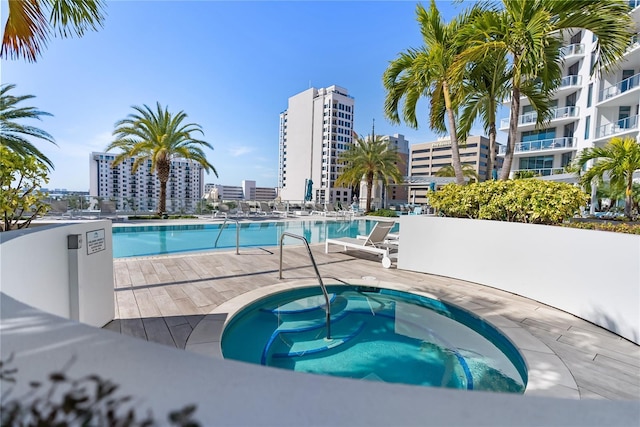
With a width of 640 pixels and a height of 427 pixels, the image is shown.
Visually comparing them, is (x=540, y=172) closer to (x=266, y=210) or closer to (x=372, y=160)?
(x=372, y=160)

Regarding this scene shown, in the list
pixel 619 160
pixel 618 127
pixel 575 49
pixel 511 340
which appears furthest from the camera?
pixel 575 49

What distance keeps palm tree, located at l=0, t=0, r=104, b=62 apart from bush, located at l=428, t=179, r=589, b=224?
630 cm

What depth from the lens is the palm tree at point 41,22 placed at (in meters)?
3.00

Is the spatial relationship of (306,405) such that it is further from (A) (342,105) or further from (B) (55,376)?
(A) (342,105)

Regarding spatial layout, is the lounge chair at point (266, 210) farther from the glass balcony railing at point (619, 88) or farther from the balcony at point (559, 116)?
the glass balcony railing at point (619, 88)

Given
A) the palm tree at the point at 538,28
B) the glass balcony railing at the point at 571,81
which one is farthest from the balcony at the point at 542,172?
the palm tree at the point at 538,28

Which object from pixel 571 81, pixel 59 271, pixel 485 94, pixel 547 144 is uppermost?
pixel 571 81

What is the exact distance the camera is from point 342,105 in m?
66.0

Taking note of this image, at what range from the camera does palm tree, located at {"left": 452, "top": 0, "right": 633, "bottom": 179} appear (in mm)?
4992

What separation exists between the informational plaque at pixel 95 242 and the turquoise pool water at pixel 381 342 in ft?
5.46

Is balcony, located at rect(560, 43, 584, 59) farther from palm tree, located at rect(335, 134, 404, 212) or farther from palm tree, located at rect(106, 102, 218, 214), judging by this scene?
palm tree, located at rect(106, 102, 218, 214)

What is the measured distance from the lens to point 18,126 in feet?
32.2

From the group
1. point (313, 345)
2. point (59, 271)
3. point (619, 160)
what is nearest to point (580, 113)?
point (619, 160)

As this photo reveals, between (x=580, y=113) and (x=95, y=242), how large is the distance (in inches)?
1222
